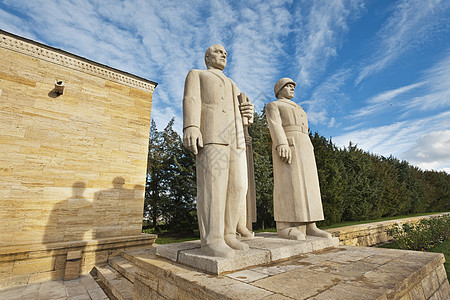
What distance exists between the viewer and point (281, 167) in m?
3.95

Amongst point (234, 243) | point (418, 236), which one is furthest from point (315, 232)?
point (418, 236)

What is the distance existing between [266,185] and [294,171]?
947 centimetres

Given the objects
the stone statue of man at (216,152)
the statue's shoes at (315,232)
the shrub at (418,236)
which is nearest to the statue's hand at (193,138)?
the stone statue of man at (216,152)

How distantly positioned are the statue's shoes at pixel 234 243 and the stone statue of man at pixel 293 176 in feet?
3.82

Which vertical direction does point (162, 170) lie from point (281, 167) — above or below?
above

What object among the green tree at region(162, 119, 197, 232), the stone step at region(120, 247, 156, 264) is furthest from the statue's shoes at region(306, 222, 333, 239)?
the green tree at region(162, 119, 197, 232)

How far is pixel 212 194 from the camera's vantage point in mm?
2592

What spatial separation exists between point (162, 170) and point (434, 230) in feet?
45.5

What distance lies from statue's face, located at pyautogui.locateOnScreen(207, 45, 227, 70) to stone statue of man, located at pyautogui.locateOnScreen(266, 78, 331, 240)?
1.34 metres

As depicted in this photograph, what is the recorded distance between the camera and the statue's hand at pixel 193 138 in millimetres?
2651

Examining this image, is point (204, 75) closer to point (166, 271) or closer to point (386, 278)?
point (166, 271)

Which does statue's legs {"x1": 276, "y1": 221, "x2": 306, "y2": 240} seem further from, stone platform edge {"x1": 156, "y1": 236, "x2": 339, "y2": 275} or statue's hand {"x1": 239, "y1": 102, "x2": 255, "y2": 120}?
statue's hand {"x1": 239, "y1": 102, "x2": 255, "y2": 120}

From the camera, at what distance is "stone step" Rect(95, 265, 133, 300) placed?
12.3 feet

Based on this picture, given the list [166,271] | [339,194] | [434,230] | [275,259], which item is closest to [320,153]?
[339,194]
